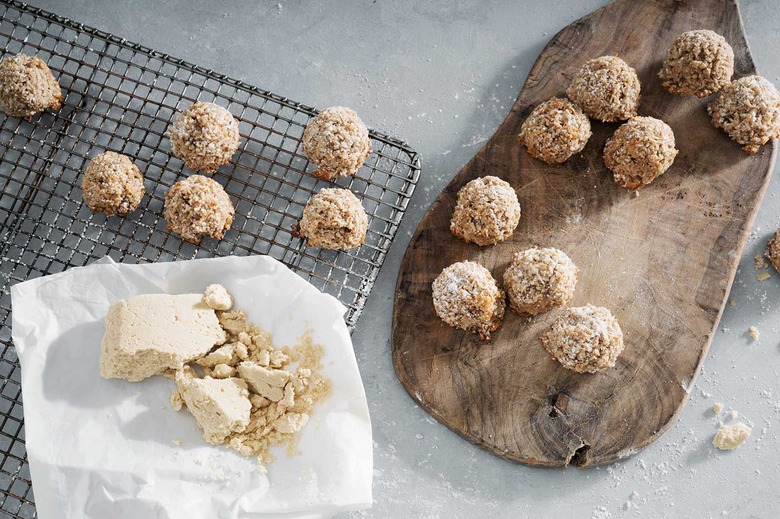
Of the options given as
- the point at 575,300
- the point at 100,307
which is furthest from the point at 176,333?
the point at 575,300

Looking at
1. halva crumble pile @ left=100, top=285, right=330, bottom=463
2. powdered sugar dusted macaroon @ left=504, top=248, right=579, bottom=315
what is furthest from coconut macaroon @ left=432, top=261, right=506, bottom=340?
halva crumble pile @ left=100, top=285, right=330, bottom=463

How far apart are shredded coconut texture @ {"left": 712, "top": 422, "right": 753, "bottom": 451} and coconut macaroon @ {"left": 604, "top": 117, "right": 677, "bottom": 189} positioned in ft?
3.62

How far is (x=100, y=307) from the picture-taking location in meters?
3.03

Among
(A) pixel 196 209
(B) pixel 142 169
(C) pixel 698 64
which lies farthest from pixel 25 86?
(C) pixel 698 64

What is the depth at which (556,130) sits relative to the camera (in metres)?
3.08

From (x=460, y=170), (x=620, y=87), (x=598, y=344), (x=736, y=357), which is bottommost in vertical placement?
(x=598, y=344)

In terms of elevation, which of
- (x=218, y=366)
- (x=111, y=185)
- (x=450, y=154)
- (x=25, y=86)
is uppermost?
(x=450, y=154)

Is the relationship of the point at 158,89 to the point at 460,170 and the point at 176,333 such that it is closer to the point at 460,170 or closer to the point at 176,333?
the point at 176,333

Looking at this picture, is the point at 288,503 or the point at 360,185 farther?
the point at 360,185

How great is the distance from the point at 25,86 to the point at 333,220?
1.43m

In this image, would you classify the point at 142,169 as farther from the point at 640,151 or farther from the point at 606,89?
the point at 640,151

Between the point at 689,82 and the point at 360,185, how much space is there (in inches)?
57.3

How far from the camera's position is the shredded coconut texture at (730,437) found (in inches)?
126

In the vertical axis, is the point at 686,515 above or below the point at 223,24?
below
